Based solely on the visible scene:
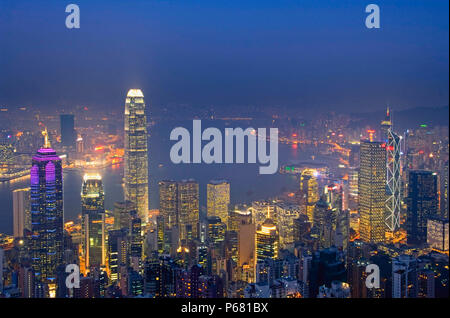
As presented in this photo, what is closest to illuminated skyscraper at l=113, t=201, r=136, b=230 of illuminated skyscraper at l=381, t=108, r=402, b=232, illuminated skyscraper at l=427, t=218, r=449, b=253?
illuminated skyscraper at l=381, t=108, r=402, b=232

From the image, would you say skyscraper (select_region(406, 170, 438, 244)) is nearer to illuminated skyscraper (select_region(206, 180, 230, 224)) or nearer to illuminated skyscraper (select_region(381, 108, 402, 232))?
illuminated skyscraper (select_region(381, 108, 402, 232))

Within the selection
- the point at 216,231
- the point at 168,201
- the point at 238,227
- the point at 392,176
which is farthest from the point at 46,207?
the point at 392,176

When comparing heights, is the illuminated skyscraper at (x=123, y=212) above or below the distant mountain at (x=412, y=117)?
below

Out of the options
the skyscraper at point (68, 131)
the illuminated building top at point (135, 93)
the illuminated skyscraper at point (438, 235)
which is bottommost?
the illuminated skyscraper at point (438, 235)

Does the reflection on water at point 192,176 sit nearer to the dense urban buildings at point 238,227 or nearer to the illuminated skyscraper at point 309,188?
the dense urban buildings at point 238,227

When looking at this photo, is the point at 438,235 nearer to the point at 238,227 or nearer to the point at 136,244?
the point at 238,227

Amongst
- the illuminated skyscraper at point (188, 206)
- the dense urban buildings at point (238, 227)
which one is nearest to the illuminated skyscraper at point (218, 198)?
the dense urban buildings at point (238, 227)

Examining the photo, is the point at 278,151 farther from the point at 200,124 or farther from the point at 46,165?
the point at 46,165
